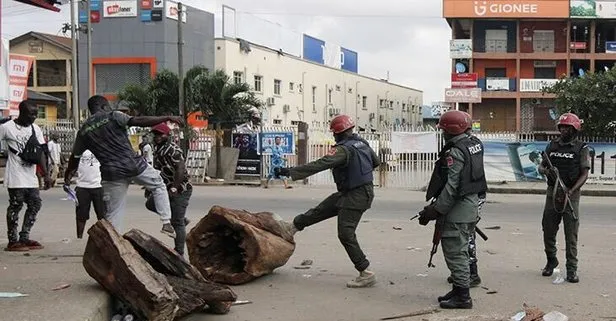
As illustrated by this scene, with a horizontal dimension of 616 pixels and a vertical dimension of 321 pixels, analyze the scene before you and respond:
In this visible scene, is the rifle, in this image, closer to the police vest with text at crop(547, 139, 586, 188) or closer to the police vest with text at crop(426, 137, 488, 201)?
the police vest with text at crop(547, 139, 586, 188)

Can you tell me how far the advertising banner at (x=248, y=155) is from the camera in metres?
23.1

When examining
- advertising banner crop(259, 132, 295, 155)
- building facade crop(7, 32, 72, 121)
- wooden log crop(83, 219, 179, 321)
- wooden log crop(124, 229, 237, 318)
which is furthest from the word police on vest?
building facade crop(7, 32, 72, 121)

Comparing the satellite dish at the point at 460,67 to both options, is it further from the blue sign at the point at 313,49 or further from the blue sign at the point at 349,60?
the blue sign at the point at 349,60

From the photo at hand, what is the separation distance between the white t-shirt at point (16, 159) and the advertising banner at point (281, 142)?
14697 millimetres

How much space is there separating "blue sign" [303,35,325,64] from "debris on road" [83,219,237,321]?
50.8 meters

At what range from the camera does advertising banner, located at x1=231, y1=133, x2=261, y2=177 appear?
75.9ft

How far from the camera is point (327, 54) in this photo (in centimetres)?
6100

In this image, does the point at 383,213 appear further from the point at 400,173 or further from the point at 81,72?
the point at 81,72

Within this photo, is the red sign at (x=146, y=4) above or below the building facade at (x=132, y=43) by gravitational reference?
above

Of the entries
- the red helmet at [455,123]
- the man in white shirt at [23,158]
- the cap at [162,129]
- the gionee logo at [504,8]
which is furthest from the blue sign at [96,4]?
the red helmet at [455,123]

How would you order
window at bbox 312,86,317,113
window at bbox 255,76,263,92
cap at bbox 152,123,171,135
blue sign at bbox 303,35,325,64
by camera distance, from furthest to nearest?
blue sign at bbox 303,35,325,64 < window at bbox 312,86,317,113 < window at bbox 255,76,263,92 < cap at bbox 152,123,171,135

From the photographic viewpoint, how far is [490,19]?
48.2 m

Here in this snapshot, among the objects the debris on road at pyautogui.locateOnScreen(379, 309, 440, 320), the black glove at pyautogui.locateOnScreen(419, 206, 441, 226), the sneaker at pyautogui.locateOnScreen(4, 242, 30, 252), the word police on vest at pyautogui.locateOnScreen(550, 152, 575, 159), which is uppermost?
the word police on vest at pyautogui.locateOnScreen(550, 152, 575, 159)

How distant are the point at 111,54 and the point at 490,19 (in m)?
26.4
